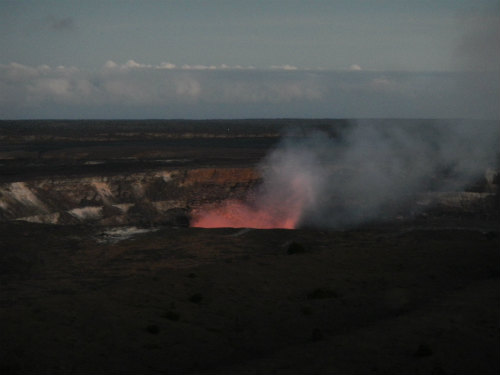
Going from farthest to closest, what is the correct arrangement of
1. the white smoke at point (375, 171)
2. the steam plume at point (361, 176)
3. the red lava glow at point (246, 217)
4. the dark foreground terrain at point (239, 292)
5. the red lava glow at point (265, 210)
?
the white smoke at point (375, 171) < the steam plume at point (361, 176) < the red lava glow at point (265, 210) < the red lava glow at point (246, 217) < the dark foreground terrain at point (239, 292)

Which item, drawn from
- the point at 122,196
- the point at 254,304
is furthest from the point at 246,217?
the point at 254,304

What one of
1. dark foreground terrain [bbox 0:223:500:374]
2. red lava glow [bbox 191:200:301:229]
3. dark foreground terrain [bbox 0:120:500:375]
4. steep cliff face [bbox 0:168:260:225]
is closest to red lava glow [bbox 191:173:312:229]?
red lava glow [bbox 191:200:301:229]

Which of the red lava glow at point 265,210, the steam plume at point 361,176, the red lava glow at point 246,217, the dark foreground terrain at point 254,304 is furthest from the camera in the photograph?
the steam plume at point 361,176

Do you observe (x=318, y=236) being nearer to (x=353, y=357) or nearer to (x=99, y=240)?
(x=99, y=240)

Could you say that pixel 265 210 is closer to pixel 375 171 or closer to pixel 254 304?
pixel 375 171

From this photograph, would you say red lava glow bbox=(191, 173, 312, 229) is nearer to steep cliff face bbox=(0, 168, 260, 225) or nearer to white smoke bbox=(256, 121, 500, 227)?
white smoke bbox=(256, 121, 500, 227)

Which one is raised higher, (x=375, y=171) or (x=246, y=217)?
(x=375, y=171)

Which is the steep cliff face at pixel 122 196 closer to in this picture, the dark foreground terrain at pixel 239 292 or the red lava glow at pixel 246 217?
the dark foreground terrain at pixel 239 292

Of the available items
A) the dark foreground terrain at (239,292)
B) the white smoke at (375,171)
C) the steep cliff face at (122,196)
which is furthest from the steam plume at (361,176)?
the dark foreground terrain at (239,292)
